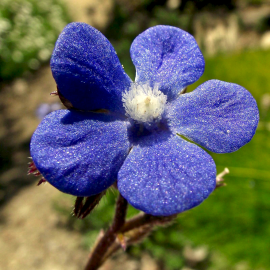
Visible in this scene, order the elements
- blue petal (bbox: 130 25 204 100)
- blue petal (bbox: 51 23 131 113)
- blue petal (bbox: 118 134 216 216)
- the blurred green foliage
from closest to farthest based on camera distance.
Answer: blue petal (bbox: 118 134 216 216), blue petal (bbox: 51 23 131 113), blue petal (bbox: 130 25 204 100), the blurred green foliage

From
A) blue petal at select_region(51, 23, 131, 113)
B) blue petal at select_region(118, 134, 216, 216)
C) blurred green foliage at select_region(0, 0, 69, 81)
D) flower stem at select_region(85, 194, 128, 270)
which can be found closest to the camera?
blue petal at select_region(118, 134, 216, 216)

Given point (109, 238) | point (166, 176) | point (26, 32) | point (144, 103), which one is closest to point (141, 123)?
point (144, 103)

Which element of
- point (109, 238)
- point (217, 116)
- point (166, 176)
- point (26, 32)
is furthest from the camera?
point (26, 32)

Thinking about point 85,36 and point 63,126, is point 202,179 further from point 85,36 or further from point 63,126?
point 85,36

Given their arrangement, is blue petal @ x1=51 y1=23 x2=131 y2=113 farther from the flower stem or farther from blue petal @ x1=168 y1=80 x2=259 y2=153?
the flower stem

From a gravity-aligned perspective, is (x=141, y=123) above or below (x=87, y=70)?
below

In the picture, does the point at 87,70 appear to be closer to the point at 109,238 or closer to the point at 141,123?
the point at 141,123

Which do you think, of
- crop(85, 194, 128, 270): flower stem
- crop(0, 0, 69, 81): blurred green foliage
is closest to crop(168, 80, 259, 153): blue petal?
crop(85, 194, 128, 270): flower stem

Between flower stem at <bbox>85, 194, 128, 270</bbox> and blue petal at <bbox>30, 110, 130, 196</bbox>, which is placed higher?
blue petal at <bbox>30, 110, 130, 196</bbox>
